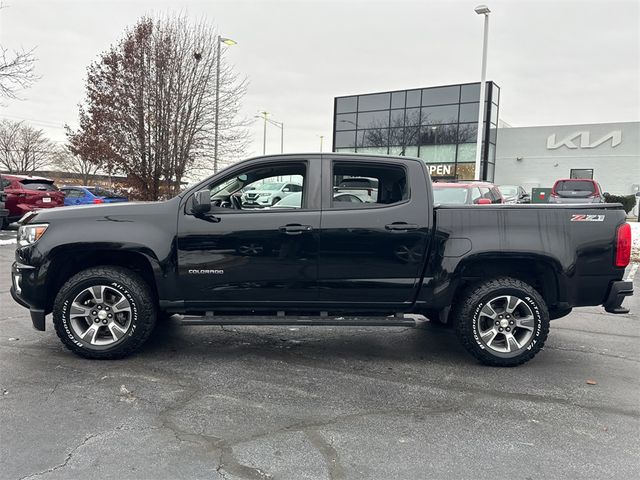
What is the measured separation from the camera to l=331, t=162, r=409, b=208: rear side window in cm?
464

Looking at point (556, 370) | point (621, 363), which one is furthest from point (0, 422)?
point (621, 363)

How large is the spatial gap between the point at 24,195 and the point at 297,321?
→ 43.0 ft

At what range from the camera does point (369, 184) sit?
4.88 meters

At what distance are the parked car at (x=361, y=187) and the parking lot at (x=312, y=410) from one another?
5.07 feet

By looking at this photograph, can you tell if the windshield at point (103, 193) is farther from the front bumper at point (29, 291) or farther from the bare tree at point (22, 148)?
the bare tree at point (22, 148)

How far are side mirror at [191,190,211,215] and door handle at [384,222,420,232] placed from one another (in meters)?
1.57

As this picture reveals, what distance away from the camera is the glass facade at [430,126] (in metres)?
34.0

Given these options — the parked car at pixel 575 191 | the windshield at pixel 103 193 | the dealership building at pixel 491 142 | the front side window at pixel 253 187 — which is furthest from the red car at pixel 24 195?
the dealership building at pixel 491 142

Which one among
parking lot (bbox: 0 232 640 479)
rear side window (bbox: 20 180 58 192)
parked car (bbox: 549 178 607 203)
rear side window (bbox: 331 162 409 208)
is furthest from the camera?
parked car (bbox: 549 178 607 203)

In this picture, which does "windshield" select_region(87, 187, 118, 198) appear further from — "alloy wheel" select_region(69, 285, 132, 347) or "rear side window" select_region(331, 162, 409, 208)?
"rear side window" select_region(331, 162, 409, 208)

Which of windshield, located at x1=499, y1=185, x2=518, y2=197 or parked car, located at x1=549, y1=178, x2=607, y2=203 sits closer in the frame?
windshield, located at x1=499, y1=185, x2=518, y2=197

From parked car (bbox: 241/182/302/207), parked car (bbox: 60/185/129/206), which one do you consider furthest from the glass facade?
parked car (bbox: 241/182/302/207)

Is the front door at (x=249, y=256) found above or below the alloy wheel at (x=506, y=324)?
above

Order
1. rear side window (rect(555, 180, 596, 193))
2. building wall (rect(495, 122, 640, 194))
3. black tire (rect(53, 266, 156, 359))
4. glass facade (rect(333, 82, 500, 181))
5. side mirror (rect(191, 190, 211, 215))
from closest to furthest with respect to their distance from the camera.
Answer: side mirror (rect(191, 190, 211, 215)) < black tire (rect(53, 266, 156, 359)) < rear side window (rect(555, 180, 596, 193)) < building wall (rect(495, 122, 640, 194)) < glass facade (rect(333, 82, 500, 181))
